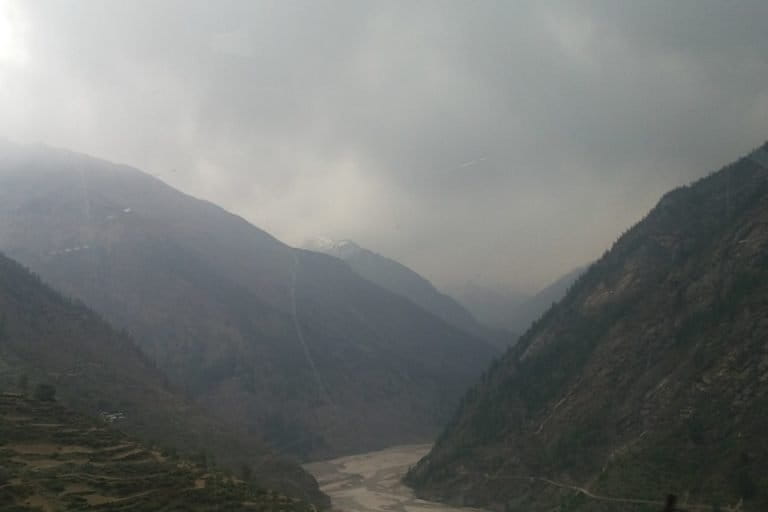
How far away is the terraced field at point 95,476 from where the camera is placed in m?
46.4

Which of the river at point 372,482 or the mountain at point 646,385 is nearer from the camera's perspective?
the mountain at point 646,385

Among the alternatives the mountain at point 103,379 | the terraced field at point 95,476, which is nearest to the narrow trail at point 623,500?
the mountain at point 103,379

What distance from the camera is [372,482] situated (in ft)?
459

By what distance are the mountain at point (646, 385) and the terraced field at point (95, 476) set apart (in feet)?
158

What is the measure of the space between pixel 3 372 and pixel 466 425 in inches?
3303

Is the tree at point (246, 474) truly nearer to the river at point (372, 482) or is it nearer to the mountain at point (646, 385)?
the river at point (372, 482)

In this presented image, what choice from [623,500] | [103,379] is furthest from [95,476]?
[103,379]

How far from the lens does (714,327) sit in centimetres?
9494

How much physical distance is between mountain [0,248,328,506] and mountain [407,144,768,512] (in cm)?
3229

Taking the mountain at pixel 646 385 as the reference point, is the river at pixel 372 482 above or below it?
below

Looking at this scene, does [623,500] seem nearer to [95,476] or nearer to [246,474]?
[246,474]

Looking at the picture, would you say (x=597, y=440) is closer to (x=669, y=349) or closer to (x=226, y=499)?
(x=669, y=349)

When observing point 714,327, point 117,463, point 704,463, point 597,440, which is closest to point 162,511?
point 117,463

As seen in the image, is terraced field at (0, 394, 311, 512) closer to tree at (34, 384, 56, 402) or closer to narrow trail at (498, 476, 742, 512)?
tree at (34, 384, 56, 402)
